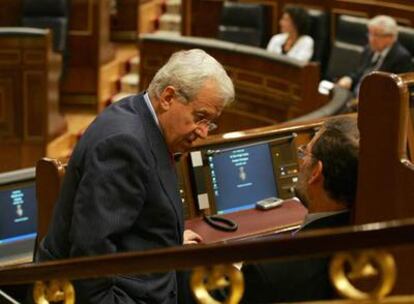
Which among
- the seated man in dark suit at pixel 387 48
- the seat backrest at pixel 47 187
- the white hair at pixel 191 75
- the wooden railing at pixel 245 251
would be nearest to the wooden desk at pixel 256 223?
the seat backrest at pixel 47 187

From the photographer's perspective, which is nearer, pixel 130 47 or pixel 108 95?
A: pixel 108 95

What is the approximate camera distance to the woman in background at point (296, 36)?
7.43 metres

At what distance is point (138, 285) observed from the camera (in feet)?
7.38

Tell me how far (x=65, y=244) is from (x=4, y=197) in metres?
1.37

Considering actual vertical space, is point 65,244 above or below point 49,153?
above

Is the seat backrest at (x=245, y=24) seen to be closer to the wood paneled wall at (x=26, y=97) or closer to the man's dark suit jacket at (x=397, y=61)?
the wood paneled wall at (x=26, y=97)

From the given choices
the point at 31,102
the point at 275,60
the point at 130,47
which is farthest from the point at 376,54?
the point at 130,47

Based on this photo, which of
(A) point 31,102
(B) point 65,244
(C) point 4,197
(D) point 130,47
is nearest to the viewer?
(B) point 65,244

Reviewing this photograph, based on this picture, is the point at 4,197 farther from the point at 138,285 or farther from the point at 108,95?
the point at 108,95

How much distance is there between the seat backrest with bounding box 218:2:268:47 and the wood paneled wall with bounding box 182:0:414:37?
0.33ft

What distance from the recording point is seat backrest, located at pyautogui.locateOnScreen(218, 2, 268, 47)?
830cm

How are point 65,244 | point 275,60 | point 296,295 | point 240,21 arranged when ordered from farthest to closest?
point 240,21
point 275,60
point 65,244
point 296,295

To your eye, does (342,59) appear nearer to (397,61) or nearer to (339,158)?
(397,61)

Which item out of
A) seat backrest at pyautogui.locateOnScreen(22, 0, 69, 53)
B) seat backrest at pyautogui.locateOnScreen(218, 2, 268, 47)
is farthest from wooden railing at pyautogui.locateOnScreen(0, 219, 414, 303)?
seat backrest at pyautogui.locateOnScreen(22, 0, 69, 53)
